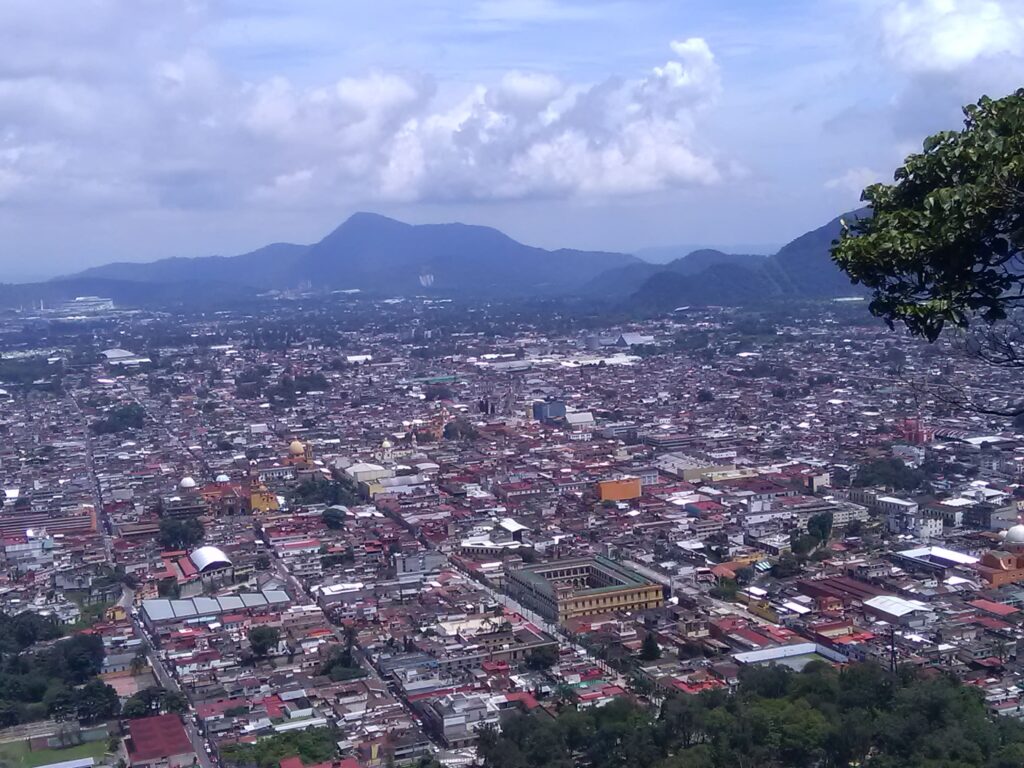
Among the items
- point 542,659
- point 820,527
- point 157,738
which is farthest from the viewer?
point 820,527

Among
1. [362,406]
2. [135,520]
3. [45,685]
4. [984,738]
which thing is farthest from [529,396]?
[984,738]

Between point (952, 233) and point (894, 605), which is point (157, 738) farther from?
point (952, 233)

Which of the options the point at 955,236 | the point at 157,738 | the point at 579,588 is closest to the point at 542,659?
the point at 579,588

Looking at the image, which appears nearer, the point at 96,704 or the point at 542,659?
the point at 96,704

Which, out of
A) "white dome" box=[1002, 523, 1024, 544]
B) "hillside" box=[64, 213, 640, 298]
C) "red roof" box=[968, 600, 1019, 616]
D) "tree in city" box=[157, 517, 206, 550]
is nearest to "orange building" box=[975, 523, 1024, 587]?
"white dome" box=[1002, 523, 1024, 544]

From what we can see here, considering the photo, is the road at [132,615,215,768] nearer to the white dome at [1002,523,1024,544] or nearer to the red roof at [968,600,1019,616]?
the red roof at [968,600,1019,616]
